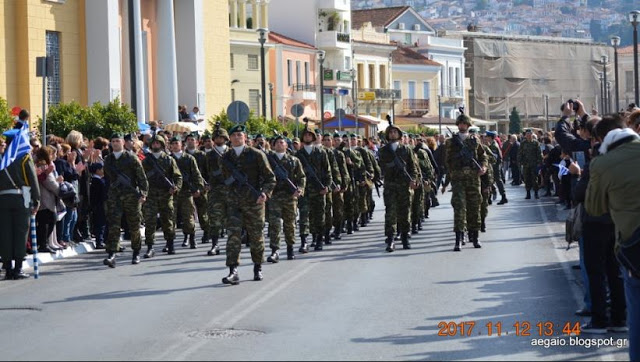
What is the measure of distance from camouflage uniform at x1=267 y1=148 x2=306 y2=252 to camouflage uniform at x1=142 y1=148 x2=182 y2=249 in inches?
70.7

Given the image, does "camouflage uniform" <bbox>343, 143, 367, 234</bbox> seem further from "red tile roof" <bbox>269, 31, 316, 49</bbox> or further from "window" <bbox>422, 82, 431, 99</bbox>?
"window" <bbox>422, 82, 431, 99</bbox>

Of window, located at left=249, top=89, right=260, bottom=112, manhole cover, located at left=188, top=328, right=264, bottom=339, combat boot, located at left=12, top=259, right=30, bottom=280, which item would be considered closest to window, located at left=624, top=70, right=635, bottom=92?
window, located at left=249, top=89, right=260, bottom=112

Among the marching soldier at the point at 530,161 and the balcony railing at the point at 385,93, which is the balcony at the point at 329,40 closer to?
the balcony railing at the point at 385,93

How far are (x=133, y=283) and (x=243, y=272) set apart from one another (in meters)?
1.65

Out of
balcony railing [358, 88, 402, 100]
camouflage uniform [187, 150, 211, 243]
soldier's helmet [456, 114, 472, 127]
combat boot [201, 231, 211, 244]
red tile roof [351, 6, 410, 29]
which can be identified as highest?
red tile roof [351, 6, 410, 29]

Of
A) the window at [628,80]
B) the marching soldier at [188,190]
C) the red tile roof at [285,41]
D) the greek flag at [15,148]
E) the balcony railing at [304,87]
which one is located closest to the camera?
the greek flag at [15,148]

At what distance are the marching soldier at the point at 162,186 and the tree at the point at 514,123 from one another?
87.3 metres

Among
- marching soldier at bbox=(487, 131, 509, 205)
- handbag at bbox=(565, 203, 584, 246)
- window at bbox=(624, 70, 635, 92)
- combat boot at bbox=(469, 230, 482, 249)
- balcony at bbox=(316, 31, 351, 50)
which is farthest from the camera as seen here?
window at bbox=(624, 70, 635, 92)

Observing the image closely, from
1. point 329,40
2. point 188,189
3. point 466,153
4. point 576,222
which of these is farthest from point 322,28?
point 576,222

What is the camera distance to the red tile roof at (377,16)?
110m

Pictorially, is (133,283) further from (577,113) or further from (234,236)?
(577,113)

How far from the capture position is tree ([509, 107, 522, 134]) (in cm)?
10662

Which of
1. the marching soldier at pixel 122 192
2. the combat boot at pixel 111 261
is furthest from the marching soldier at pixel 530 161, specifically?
the combat boot at pixel 111 261

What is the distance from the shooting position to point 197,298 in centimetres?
1458
